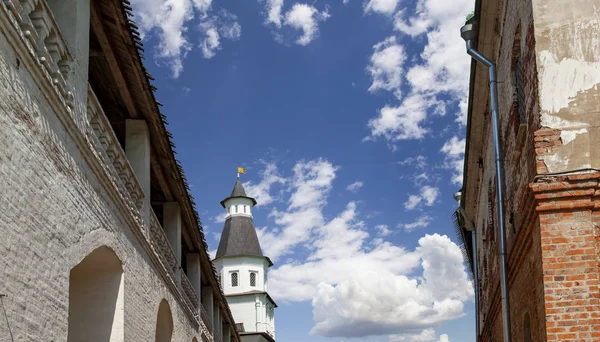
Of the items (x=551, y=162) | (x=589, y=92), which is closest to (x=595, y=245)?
(x=551, y=162)

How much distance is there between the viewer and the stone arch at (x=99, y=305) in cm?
990

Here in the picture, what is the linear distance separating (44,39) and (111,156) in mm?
2740

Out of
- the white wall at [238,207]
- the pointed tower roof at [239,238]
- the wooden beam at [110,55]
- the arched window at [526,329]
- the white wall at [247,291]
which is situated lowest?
the arched window at [526,329]

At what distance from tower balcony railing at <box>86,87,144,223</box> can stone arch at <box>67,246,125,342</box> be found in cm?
95

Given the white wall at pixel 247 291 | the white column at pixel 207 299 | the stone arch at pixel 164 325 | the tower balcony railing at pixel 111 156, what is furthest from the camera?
the white wall at pixel 247 291

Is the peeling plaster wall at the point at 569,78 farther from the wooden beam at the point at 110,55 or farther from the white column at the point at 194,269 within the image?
the white column at the point at 194,269

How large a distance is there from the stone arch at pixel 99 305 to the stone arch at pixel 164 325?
371 centimetres

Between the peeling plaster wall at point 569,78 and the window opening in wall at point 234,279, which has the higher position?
the window opening in wall at point 234,279

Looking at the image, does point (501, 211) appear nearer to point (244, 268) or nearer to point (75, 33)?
point (75, 33)

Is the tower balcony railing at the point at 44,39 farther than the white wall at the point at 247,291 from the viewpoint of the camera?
No

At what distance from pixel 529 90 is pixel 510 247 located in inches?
105

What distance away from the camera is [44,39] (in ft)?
24.8

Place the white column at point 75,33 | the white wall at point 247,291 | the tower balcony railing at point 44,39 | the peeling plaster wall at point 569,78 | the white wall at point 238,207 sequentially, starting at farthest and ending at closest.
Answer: the white wall at point 238,207, the white wall at point 247,291, the white column at point 75,33, the peeling plaster wall at point 569,78, the tower balcony railing at point 44,39

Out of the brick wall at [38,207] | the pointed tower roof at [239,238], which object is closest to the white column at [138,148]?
the brick wall at [38,207]
